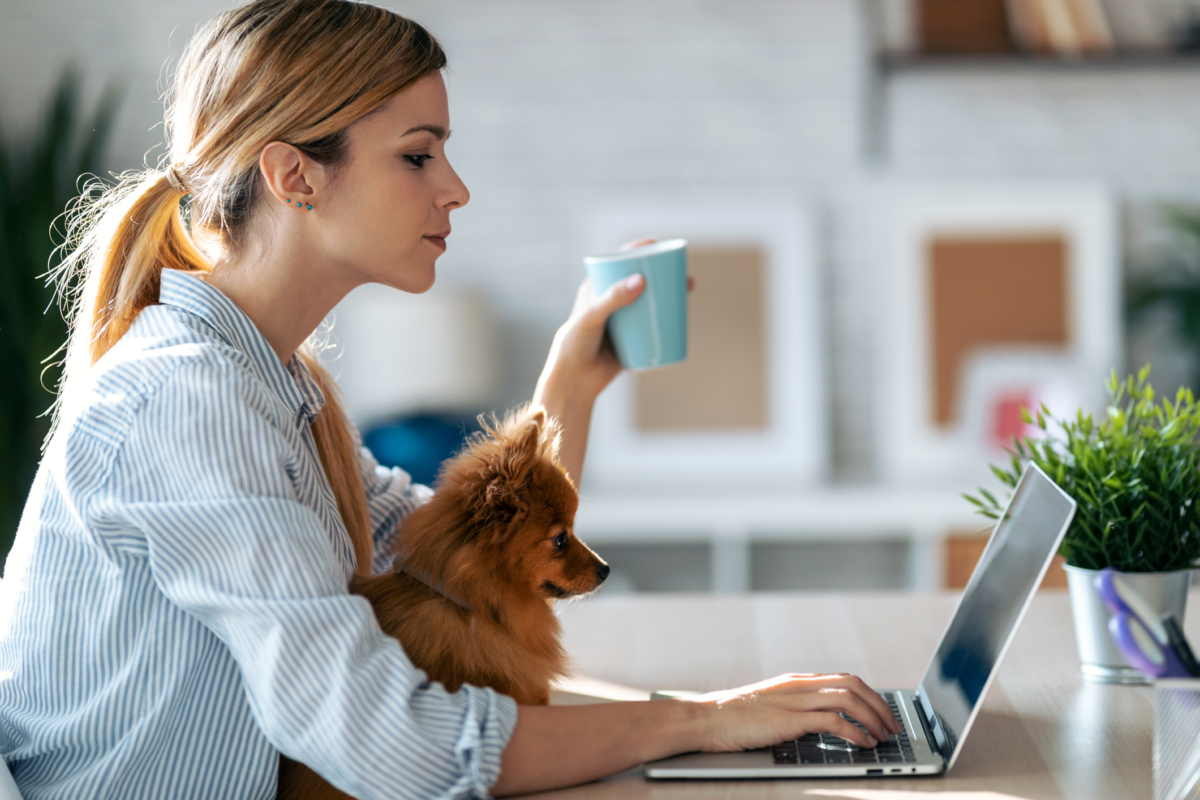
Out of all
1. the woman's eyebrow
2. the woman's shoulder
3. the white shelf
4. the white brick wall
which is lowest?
the white shelf

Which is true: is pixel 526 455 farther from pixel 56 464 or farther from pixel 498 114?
pixel 498 114

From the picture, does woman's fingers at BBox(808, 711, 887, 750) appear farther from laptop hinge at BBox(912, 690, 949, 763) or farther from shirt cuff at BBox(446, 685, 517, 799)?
shirt cuff at BBox(446, 685, 517, 799)

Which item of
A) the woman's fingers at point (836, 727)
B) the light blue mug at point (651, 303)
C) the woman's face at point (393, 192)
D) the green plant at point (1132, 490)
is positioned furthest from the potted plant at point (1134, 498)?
the woman's face at point (393, 192)

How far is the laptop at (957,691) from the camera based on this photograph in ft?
2.84

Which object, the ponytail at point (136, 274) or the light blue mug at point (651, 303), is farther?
the light blue mug at point (651, 303)

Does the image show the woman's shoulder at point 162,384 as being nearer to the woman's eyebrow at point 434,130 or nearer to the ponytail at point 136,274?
the ponytail at point 136,274

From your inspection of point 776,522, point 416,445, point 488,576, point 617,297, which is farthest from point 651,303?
point 776,522

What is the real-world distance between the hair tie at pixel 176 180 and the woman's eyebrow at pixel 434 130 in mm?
238

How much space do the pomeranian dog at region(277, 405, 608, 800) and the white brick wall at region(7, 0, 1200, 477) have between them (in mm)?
2643

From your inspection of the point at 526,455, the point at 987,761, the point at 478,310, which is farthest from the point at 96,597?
the point at 478,310

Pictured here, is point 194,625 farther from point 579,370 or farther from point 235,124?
point 579,370

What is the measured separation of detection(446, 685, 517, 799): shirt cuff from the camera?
80 centimetres

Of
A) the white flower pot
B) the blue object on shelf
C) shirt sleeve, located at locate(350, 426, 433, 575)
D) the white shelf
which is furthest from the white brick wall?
the white flower pot

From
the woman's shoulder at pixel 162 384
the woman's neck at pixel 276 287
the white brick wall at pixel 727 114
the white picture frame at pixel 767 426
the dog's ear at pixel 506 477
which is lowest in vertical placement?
the white picture frame at pixel 767 426
